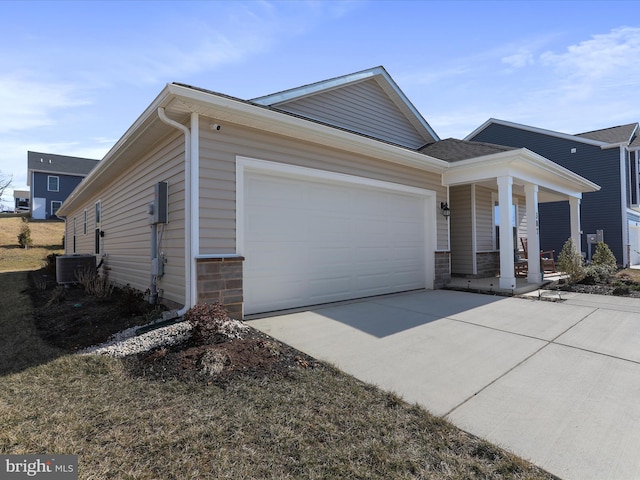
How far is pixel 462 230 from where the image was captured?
10484 mm

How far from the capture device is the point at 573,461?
194 cm

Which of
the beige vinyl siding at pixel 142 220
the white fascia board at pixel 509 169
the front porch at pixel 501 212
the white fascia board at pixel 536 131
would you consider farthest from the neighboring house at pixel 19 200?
the white fascia board at pixel 509 169

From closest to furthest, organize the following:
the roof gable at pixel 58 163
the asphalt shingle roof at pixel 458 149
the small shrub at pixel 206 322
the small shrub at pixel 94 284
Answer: the small shrub at pixel 206 322 < the small shrub at pixel 94 284 < the asphalt shingle roof at pixel 458 149 < the roof gable at pixel 58 163

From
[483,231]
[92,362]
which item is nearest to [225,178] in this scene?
[92,362]

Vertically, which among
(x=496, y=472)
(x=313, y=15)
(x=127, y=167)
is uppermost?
(x=313, y=15)

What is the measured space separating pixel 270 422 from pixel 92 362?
7.18ft

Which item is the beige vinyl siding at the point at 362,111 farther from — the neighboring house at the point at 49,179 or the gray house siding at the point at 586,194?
the neighboring house at the point at 49,179

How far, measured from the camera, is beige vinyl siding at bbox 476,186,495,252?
34.5 feet

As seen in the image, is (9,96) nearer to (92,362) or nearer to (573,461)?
(92,362)

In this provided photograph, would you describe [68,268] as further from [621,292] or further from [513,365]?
[621,292]

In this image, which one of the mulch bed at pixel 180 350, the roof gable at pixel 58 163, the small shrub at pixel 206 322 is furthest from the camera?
the roof gable at pixel 58 163

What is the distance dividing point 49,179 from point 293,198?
3412 centimetres

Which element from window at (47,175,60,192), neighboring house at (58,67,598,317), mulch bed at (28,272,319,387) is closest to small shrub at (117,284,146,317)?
mulch bed at (28,272,319,387)

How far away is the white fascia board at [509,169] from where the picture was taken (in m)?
7.57
